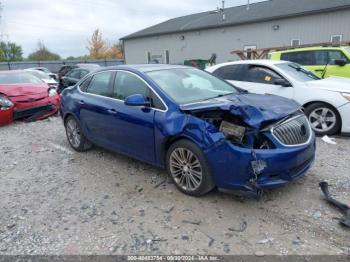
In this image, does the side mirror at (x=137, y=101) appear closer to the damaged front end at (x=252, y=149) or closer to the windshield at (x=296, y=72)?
the damaged front end at (x=252, y=149)

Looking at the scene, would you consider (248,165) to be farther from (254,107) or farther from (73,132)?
(73,132)

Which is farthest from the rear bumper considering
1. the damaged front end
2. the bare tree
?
the bare tree

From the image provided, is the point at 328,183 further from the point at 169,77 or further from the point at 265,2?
the point at 265,2

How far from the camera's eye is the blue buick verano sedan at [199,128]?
3.24 m

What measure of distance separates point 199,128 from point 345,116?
372cm

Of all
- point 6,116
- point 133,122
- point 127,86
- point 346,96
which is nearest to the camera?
point 133,122

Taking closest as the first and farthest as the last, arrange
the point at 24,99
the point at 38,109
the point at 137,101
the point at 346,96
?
the point at 137,101 → the point at 346,96 → the point at 24,99 → the point at 38,109

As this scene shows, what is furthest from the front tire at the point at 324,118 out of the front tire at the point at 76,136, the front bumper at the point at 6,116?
the front bumper at the point at 6,116

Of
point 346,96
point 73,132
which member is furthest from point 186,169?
point 346,96

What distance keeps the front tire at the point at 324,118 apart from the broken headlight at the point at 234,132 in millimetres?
3438

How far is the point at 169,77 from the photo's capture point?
14.3 feet

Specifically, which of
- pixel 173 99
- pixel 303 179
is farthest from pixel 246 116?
pixel 303 179

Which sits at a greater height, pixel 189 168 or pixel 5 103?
pixel 5 103

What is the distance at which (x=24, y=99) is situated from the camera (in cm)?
851
